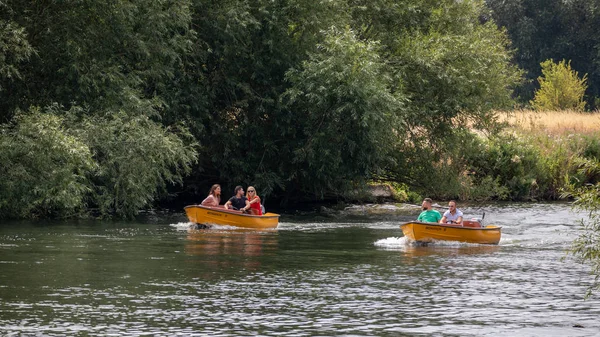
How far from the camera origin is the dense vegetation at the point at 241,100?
30.9m

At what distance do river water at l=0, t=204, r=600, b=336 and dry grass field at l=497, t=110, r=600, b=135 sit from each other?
20.4 m

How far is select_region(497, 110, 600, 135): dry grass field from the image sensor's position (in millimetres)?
47594

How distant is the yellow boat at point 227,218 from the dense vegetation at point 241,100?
247 centimetres

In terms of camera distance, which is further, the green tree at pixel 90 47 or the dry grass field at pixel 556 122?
the dry grass field at pixel 556 122

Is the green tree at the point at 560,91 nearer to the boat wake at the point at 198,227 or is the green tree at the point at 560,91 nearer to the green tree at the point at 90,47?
the green tree at the point at 90,47

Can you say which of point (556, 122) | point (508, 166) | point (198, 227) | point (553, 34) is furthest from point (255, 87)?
point (553, 34)

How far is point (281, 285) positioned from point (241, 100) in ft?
67.9

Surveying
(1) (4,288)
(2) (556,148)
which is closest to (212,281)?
(1) (4,288)

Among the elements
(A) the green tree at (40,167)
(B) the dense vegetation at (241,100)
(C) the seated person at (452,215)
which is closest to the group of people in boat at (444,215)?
(C) the seated person at (452,215)

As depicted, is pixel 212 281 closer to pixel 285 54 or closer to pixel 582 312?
pixel 582 312

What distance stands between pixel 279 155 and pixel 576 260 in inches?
702

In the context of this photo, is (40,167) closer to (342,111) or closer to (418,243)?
(342,111)

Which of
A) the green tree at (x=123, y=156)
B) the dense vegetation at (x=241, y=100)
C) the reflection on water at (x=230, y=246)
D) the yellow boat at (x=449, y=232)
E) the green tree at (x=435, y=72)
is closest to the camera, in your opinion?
the reflection on water at (x=230, y=246)

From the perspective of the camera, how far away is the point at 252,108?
1495 inches
